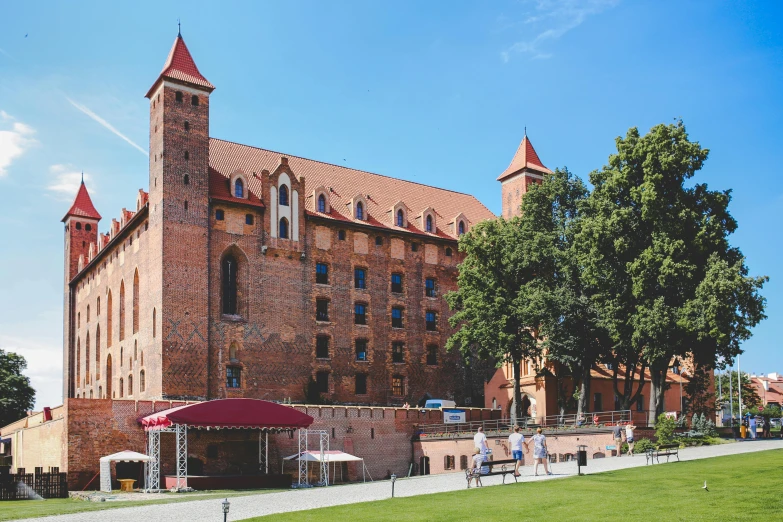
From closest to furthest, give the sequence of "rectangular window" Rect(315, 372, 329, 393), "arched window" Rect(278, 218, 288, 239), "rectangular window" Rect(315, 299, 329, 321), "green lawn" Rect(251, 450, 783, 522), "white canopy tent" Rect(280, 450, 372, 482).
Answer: "green lawn" Rect(251, 450, 783, 522) < "white canopy tent" Rect(280, 450, 372, 482) < "rectangular window" Rect(315, 372, 329, 393) < "arched window" Rect(278, 218, 288, 239) < "rectangular window" Rect(315, 299, 329, 321)

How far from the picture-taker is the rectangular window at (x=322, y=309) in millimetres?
50688

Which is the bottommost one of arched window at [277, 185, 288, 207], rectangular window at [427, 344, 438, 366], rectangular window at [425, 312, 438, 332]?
rectangular window at [427, 344, 438, 366]

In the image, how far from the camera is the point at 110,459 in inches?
1398

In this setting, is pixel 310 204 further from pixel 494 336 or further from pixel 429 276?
pixel 494 336

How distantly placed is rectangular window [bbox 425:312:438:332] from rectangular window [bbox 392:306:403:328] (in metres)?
1.97

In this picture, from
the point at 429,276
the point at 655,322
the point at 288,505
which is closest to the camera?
the point at 288,505

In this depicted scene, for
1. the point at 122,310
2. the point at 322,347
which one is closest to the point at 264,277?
the point at 322,347

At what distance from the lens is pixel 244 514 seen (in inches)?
808

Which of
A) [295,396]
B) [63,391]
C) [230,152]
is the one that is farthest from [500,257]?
[63,391]

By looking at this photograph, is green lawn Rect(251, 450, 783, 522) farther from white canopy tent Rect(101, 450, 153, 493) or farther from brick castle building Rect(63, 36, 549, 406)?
brick castle building Rect(63, 36, 549, 406)

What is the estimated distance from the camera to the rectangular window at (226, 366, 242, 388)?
4594 centimetres

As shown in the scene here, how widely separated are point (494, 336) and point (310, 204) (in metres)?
13.8

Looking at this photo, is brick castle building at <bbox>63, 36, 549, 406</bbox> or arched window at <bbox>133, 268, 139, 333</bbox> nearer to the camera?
brick castle building at <bbox>63, 36, 549, 406</bbox>

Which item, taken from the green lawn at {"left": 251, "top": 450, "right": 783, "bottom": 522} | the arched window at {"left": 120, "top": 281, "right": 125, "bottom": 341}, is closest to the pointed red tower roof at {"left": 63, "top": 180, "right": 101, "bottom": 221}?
the arched window at {"left": 120, "top": 281, "right": 125, "bottom": 341}
